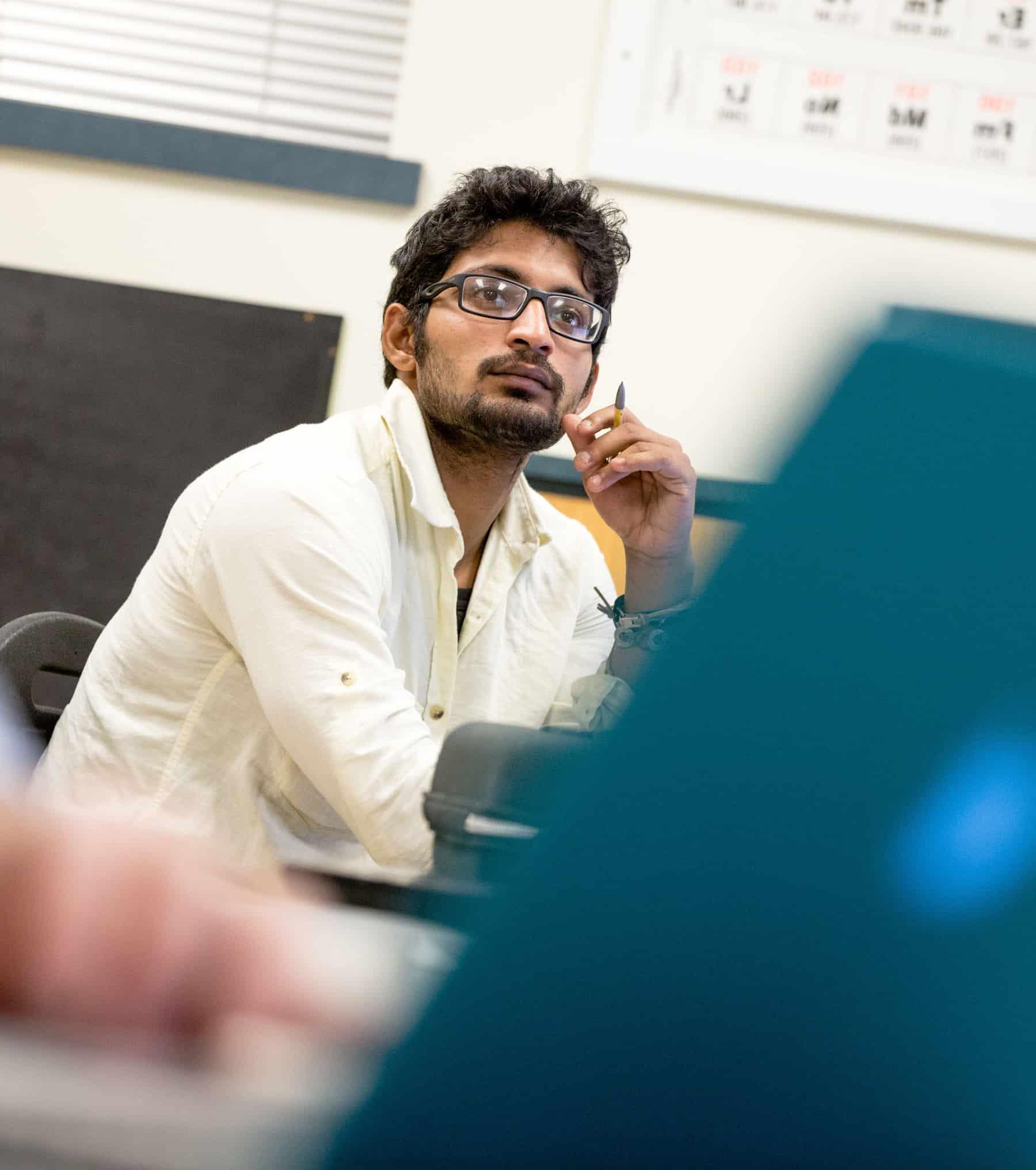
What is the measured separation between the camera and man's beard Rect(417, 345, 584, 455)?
5.08 ft

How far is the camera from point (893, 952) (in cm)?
23

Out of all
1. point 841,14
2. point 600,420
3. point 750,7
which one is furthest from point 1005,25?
point 600,420

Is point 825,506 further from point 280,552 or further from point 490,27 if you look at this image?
point 490,27

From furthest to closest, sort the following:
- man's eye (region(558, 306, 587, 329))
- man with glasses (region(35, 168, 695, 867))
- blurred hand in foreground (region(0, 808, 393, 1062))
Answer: man's eye (region(558, 306, 587, 329)) < man with glasses (region(35, 168, 695, 867)) < blurred hand in foreground (region(0, 808, 393, 1062))

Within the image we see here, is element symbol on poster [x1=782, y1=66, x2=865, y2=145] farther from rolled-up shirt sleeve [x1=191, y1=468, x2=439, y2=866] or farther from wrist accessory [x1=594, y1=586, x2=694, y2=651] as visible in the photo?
rolled-up shirt sleeve [x1=191, y1=468, x2=439, y2=866]

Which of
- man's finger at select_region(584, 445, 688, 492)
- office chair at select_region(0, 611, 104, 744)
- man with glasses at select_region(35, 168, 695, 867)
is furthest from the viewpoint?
man's finger at select_region(584, 445, 688, 492)

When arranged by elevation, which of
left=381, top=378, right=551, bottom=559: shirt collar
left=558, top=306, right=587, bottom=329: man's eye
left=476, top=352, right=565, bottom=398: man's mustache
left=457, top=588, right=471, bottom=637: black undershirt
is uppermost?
left=558, top=306, right=587, bottom=329: man's eye

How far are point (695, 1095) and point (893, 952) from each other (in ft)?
0.16

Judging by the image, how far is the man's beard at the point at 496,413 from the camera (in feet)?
5.08

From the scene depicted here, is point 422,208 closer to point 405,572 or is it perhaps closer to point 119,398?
point 119,398

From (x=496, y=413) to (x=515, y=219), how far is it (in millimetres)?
337

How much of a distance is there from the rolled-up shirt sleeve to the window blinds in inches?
57.2

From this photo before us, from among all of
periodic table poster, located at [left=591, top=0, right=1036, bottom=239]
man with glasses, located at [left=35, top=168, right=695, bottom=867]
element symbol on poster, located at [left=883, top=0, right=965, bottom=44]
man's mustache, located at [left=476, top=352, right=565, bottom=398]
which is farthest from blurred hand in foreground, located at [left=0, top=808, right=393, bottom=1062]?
element symbol on poster, located at [left=883, top=0, right=965, bottom=44]

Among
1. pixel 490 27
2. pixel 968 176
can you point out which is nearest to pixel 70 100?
pixel 490 27
